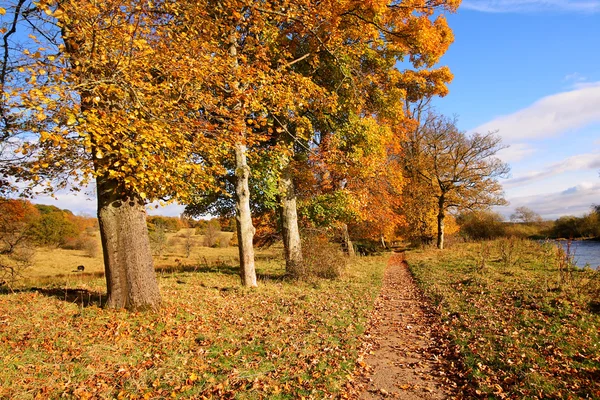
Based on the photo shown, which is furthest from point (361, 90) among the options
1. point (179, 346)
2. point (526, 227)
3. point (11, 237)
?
point (526, 227)

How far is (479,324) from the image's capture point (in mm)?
6789

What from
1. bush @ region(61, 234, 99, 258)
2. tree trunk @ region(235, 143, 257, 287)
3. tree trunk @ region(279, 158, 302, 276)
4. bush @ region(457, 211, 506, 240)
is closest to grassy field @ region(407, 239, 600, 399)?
tree trunk @ region(279, 158, 302, 276)

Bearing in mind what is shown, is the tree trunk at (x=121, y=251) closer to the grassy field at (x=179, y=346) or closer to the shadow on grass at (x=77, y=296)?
the grassy field at (x=179, y=346)

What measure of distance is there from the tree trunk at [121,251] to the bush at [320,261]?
20.1 ft

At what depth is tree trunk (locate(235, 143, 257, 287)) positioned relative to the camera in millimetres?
10164

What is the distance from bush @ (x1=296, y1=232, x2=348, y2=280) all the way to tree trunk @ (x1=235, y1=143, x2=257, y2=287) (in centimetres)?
239

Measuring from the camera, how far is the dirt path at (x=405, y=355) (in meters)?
4.59

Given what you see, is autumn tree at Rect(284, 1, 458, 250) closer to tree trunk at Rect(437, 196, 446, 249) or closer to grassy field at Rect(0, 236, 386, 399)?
grassy field at Rect(0, 236, 386, 399)

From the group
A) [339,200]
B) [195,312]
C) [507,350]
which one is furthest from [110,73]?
[339,200]

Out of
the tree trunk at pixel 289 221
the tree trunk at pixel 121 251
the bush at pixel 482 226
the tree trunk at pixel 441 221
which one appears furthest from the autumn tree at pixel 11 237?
the bush at pixel 482 226

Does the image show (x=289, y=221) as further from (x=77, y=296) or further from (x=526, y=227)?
(x=526, y=227)

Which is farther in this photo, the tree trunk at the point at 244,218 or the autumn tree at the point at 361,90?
the autumn tree at the point at 361,90

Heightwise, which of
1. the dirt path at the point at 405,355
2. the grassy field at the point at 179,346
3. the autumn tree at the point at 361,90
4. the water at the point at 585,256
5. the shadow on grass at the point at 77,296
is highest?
the autumn tree at the point at 361,90

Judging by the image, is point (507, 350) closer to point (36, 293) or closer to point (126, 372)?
point (126, 372)
